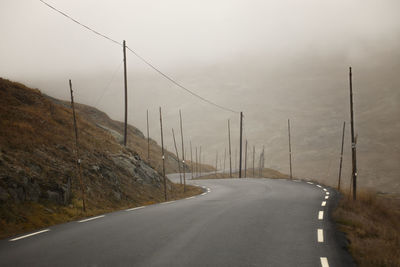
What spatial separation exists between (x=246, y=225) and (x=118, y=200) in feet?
33.2

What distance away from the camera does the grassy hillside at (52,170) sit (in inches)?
519

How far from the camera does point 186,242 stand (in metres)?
8.63

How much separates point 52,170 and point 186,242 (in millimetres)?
9888

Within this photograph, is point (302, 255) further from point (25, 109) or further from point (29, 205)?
point (25, 109)

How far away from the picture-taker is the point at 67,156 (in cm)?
1991

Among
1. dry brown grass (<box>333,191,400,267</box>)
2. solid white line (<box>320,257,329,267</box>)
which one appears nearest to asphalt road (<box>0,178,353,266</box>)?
solid white line (<box>320,257,329,267</box>)

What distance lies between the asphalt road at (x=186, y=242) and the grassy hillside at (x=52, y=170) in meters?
2.35

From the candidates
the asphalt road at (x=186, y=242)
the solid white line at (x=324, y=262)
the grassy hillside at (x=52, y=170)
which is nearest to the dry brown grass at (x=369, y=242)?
the asphalt road at (x=186, y=242)

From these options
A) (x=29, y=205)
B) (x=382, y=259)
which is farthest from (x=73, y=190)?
(x=382, y=259)

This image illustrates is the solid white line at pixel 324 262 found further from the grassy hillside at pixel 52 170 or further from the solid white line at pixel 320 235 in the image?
the grassy hillside at pixel 52 170

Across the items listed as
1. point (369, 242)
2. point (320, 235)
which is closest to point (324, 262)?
point (369, 242)

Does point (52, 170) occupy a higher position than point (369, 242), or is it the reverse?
point (52, 170)

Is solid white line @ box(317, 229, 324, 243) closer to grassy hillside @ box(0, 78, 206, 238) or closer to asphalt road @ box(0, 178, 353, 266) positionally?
asphalt road @ box(0, 178, 353, 266)

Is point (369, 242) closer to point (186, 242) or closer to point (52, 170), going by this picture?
point (186, 242)
